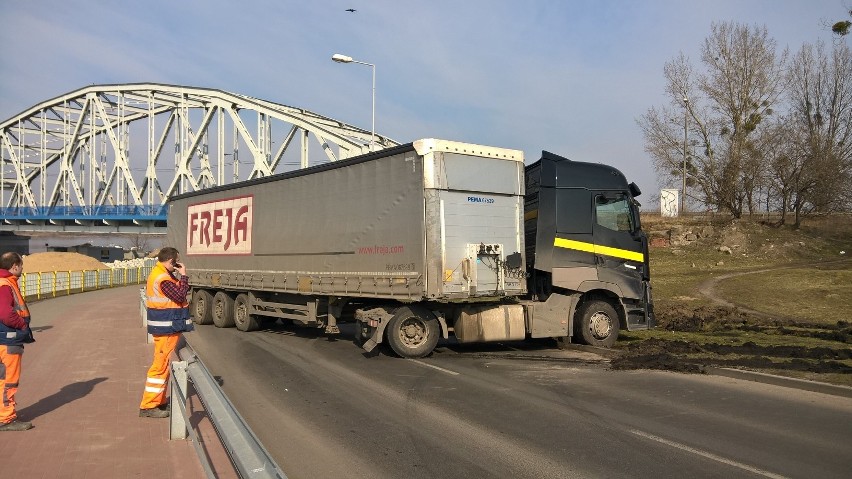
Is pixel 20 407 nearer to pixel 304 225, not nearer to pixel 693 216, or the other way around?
pixel 304 225

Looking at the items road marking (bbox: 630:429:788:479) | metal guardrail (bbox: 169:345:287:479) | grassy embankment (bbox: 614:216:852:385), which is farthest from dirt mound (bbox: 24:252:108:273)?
road marking (bbox: 630:429:788:479)

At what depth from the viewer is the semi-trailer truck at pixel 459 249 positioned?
1054 cm

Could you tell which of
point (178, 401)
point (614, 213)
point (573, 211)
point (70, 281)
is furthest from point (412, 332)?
point (70, 281)

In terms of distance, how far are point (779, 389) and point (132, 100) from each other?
3327 inches

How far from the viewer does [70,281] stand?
3244 centimetres

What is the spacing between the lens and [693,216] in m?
38.5

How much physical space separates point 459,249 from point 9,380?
6701 mm

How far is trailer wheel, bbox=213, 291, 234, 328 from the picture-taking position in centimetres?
1625

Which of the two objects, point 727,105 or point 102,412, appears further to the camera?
point 727,105

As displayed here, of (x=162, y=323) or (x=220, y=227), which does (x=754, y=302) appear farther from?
(x=162, y=323)

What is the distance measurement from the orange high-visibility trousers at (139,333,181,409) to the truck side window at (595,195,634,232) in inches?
335

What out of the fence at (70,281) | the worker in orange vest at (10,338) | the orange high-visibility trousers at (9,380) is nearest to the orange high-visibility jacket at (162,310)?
the worker in orange vest at (10,338)

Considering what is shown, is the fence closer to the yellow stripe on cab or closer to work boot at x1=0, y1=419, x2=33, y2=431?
work boot at x1=0, y1=419, x2=33, y2=431

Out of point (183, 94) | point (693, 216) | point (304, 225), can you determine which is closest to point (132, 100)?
point (183, 94)
